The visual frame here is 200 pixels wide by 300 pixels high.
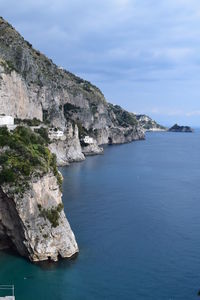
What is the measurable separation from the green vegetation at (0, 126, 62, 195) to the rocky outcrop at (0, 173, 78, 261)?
595mm

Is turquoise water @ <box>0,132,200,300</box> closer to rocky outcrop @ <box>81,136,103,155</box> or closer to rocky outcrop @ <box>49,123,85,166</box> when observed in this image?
rocky outcrop @ <box>49,123,85,166</box>

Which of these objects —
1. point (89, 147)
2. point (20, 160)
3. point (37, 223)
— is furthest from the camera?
point (89, 147)

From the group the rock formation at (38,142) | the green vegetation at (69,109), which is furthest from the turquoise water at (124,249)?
the green vegetation at (69,109)

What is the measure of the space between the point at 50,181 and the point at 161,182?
44.4m

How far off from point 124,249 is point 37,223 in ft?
31.0

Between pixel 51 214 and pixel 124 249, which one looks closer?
pixel 51 214

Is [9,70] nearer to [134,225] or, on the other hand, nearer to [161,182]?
[161,182]

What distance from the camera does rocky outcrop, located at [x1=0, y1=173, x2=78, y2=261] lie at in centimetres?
3462

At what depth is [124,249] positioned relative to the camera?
39.9 m

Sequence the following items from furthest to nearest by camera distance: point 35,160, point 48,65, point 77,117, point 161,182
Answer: point 77,117 → point 48,65 → point 161,182 → point 35,160

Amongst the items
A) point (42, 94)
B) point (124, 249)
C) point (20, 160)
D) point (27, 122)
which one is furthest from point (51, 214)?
point (42, 94)

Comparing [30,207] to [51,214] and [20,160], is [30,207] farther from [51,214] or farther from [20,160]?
[20,160]

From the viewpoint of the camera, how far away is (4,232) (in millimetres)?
37125

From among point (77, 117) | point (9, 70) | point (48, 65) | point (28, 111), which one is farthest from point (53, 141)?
point (77, 117)
